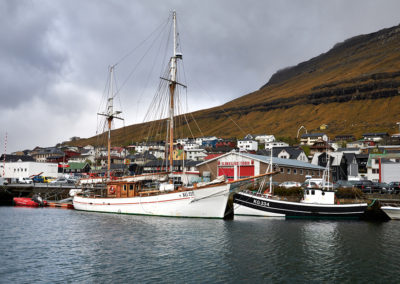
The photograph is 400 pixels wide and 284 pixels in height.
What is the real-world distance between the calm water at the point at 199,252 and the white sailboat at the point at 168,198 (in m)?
2.62

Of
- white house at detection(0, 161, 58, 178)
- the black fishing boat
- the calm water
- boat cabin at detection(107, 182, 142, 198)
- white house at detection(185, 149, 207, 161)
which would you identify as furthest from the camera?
white house at detection(185, 149, 207, 161)

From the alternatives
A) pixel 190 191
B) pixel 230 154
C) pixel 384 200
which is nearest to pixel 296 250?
→ pixel 190 191

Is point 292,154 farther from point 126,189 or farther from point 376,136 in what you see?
point 376,136

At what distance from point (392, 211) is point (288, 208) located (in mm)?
12110

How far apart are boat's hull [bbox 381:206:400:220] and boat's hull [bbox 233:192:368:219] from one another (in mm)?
2157

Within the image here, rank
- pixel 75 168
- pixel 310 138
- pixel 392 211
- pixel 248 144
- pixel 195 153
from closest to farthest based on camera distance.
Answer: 1. pixel 392 211
2. pixel 75 168
3. pixel 195 153
4. pixel 248 144
5. pixel 310 138

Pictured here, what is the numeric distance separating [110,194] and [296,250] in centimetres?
3083

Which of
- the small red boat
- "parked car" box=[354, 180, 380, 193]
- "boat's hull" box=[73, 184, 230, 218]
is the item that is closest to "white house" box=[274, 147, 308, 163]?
"parked car" box=[354, 180, 380, 193]

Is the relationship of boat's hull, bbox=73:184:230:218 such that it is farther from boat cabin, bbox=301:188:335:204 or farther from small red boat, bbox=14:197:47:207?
small red boat, bbox=14:197:47:207

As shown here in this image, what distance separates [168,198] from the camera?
40188 mm

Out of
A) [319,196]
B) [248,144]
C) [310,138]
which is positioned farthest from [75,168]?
[310,138]

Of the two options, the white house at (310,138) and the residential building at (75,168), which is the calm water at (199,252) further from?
the white house at (310,138)

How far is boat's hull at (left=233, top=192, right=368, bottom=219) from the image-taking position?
40.6m

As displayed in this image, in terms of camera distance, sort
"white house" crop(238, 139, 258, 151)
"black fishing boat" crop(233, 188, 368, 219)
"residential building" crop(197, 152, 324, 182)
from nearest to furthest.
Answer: "black fishing boat" crop(233, 188, 368, 219)
"residential building" crop(197, 152, 324, 182)
"white house" crop(238, 139, 258, 151)
